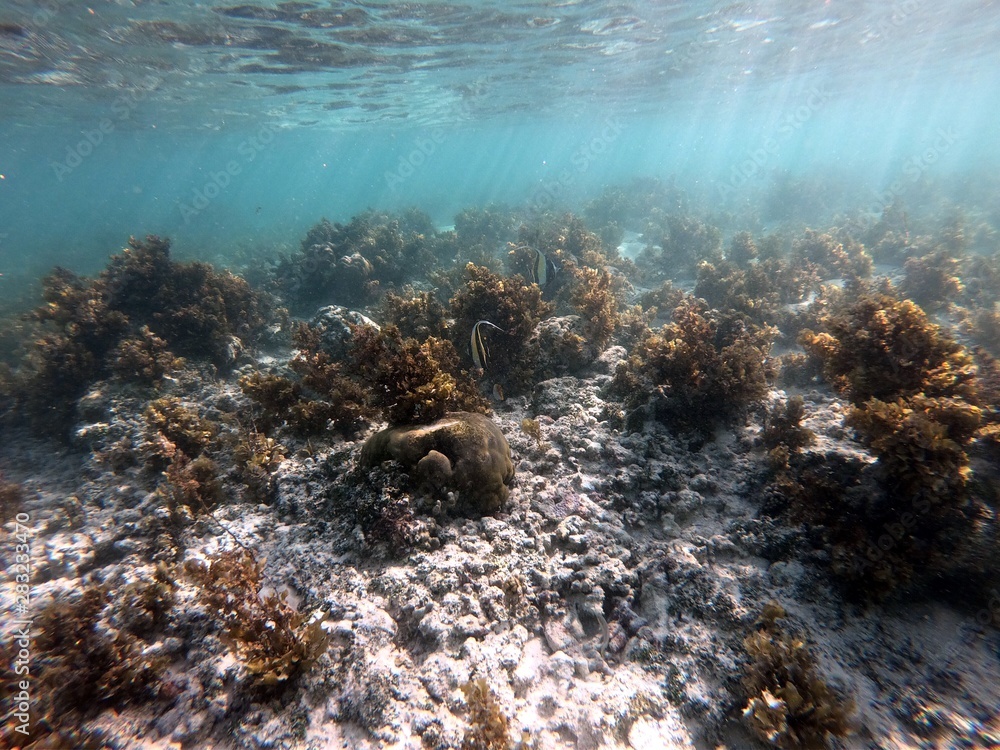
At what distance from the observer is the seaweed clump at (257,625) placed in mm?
3072

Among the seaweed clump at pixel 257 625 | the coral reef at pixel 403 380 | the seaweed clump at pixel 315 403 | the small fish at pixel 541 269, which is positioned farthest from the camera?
the small fish at pixel 541 269

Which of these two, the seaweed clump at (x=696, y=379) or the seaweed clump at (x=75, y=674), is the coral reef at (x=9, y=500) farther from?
the seaweed clump at (x=696, y=379)

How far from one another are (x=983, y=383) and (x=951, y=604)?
9.87ft

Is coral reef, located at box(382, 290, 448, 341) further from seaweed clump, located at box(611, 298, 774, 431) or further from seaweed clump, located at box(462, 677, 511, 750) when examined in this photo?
seaweed clump, located at box(462, 677, 511, 750)

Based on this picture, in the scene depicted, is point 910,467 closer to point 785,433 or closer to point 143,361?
point 785,433

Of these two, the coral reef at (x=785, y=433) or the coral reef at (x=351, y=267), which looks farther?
the coral reef at (x=351, y=267)

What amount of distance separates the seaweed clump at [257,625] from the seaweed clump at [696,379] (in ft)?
15.6

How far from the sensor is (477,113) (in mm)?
41562

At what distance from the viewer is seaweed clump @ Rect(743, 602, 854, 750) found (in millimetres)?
2658

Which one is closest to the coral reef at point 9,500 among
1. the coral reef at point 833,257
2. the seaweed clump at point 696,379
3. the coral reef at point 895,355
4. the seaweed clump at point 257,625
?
the seaweed clump at point 257,625

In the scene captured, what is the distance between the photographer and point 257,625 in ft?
10.8

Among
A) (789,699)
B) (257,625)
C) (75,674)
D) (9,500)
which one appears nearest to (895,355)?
(789,699)

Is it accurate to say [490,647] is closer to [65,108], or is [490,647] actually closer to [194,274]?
[194,274]

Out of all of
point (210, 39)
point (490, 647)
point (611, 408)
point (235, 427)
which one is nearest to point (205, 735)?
point (490, 647)
